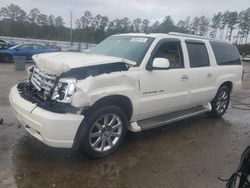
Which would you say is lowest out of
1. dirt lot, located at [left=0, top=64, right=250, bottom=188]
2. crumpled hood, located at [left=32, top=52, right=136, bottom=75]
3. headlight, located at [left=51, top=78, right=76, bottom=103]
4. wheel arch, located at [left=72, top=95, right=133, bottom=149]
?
dirt lot, located at [left=0, top=64, right=250, bottom=188]

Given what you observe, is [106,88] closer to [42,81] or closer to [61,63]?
[61,63]

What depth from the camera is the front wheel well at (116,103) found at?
372 cm

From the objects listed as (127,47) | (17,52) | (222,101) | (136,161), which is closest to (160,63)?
(127,47)

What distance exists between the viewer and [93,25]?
2352 inches

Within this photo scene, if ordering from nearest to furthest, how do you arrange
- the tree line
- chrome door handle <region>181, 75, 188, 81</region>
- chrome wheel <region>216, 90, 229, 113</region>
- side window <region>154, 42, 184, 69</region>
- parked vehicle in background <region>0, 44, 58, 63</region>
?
1. side window <region>154, 42, 184, 69</region>
2. chrome door handle <region>181, 75, 188, 81</region>
3. chrome wheel <region>216, 90, 229, 113</region>
4. parked vehicle in background <region>0, 44, 58, 63</region>
5. the tree line

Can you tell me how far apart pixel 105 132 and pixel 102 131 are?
0.07 metres

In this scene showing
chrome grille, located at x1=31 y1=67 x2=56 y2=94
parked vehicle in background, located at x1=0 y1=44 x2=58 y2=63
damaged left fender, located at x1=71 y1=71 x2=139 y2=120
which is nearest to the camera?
damaged left fender, located at x1=71 y1=71 x2=139 y2=120

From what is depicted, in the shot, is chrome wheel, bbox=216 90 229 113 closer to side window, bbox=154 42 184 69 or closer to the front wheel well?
side window, bbox=154 42 184 69

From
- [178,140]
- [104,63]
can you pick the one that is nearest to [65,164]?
[104,63]

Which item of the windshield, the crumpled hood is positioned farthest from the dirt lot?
the windshield

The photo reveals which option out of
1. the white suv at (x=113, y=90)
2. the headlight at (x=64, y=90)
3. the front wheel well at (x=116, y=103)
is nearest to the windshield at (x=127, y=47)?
the white suv at (x=113, y=90)

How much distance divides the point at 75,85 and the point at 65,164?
Answer: 1.17 m

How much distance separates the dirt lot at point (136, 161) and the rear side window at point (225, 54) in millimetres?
1786

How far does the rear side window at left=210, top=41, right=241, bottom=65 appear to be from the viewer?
6246 mm
